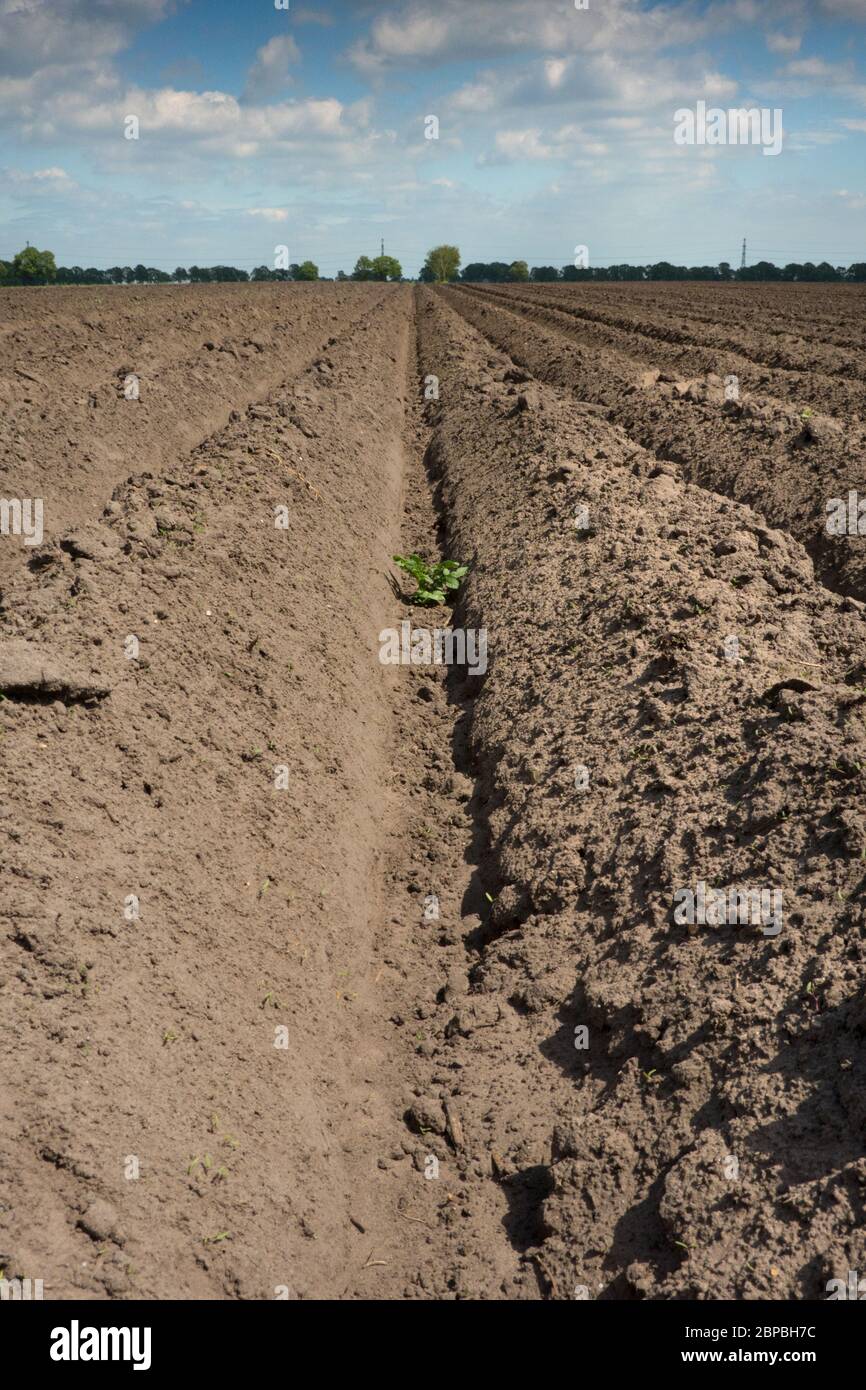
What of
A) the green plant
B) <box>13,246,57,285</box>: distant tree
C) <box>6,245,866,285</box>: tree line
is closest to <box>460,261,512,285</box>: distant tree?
<box>6,245,866,285</box>: tree line

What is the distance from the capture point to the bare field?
9.96 ft

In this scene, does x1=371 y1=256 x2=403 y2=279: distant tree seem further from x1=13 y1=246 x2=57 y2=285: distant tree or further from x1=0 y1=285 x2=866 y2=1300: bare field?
x1=0 y1=285 x2=866 y2=1300: bare field

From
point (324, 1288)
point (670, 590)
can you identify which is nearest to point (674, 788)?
point (670, 590)

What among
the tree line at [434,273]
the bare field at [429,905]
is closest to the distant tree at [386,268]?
the tree line at [434,273]

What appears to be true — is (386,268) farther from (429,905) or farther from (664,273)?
(429,905)

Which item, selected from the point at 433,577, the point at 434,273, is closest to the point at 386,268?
the point at 434,273

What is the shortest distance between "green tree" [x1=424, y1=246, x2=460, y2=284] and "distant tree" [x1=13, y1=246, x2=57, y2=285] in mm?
43405

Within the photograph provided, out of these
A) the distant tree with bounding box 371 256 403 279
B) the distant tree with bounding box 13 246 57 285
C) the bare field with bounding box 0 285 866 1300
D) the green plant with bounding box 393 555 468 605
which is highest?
the distant tree with bounding box 371 256 403 279

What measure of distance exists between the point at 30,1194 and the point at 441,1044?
177 centimetres

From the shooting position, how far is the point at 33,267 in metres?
80.5

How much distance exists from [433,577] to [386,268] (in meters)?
113

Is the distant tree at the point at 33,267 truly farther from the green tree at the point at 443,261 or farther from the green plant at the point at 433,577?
the green plant at the point at 433,577

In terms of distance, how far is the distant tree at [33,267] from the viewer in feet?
263

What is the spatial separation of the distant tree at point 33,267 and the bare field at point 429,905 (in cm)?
8492
